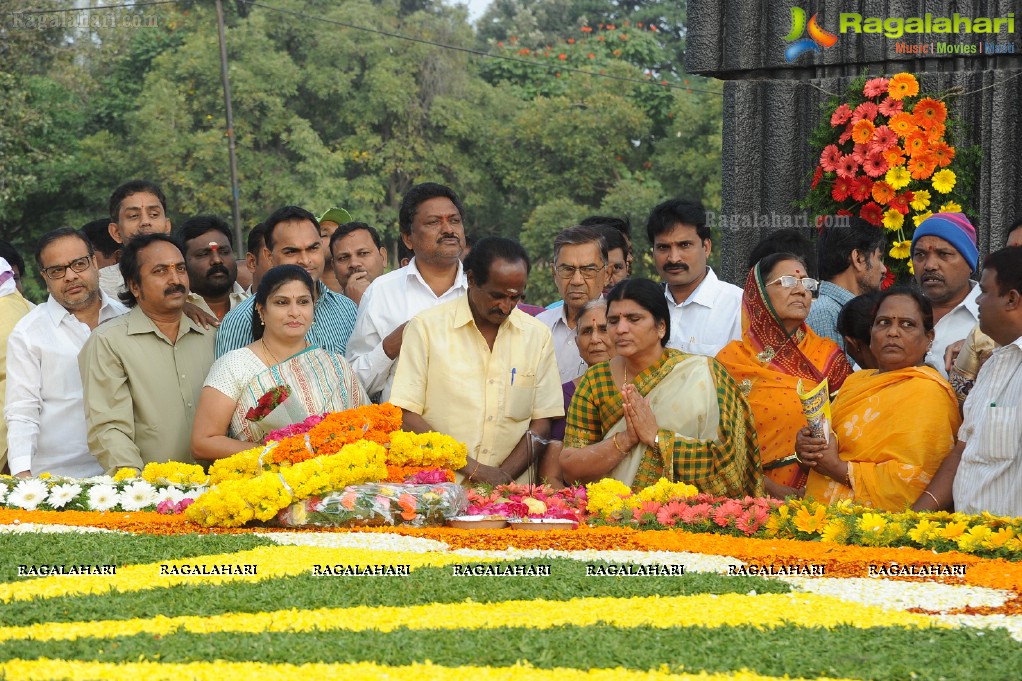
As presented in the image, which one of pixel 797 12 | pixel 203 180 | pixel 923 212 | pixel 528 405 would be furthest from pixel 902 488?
pixel 203 180

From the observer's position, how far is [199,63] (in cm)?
2741

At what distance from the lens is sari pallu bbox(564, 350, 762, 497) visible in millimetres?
6270

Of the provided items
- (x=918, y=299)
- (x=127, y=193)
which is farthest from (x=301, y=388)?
(x=918, y=299)

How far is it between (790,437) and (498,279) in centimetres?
170

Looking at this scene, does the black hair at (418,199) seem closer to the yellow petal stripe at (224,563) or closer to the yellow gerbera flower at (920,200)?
the yellow petal stripe at (224,563)

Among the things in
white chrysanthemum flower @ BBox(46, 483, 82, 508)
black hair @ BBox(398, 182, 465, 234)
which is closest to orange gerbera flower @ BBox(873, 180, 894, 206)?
black hair @ BBox(398, 182, 465, 234)

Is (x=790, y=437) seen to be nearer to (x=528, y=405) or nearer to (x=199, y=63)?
(x=528, y=405)

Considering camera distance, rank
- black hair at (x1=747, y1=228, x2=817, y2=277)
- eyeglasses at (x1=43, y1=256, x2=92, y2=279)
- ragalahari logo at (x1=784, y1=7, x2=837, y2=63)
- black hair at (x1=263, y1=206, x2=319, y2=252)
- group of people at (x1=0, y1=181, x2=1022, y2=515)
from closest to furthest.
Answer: group of people at (x1=0, y1=181, x2=1022, y2=515) < eyeglasses at (x1=43, y1=256, x2=92, y2=279) < black hair at (x1=747, y1=228, x2=817, y2=277) < black hair at (x1=263, y1=206, x2=319, y2=252) < ragalahari logo at (x1=784, y1=7, x2=837, y2=63)

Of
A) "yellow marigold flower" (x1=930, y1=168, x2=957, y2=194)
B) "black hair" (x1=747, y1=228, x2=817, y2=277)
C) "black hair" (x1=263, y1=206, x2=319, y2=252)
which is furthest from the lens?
"yellow marigold flower" (x1=930, y1=168, x2=957, y2=194)

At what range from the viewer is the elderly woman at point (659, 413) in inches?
246

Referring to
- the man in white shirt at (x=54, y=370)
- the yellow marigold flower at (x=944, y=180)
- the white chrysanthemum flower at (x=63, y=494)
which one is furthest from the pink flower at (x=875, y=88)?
the white chrysanthemum flower at (x=63, y=494)

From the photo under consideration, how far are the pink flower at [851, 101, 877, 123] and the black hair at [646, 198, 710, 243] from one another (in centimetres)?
165

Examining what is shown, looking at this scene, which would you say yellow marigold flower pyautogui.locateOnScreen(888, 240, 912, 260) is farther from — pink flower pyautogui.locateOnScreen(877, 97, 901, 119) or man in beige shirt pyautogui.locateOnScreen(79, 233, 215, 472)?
man in beige shirt pyautogui.locateOnScreen(79, 233, 215, 472)

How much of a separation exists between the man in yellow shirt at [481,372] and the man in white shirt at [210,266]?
1.66 meters
